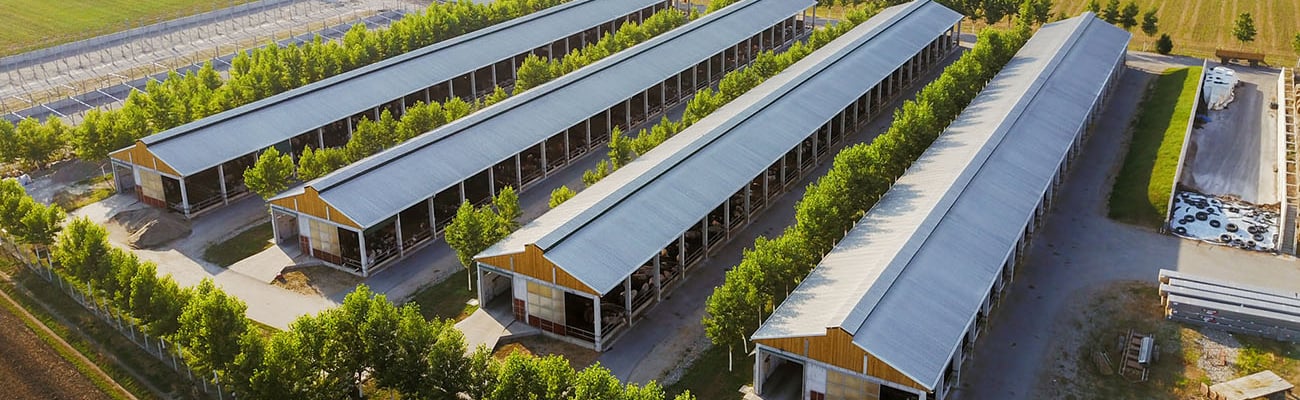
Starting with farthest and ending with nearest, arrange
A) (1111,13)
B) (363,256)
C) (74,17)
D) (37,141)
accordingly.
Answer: (74,17)
(1111,13)
(37,141)
(363,256)

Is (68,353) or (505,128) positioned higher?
(505,128)

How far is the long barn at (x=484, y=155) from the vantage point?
184 feet

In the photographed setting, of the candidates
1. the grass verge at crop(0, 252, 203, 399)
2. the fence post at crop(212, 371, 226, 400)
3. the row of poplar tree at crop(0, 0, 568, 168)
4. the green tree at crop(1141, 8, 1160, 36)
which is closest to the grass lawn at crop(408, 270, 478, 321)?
the fence post at crop(212, 371, 226, 400)

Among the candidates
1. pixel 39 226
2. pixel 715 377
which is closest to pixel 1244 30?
pixel 715 377

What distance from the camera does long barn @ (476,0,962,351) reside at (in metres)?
48.5

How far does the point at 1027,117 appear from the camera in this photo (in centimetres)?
6788

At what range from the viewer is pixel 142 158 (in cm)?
6350

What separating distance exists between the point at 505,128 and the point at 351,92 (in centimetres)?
1575

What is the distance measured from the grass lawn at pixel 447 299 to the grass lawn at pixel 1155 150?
131 feet

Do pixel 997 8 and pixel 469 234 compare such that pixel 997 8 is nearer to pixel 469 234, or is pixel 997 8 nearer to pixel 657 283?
pixel 657 283

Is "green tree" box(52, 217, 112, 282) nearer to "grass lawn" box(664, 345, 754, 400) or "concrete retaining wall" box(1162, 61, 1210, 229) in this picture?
"grass lawn" box(664, 345, 754, 400)

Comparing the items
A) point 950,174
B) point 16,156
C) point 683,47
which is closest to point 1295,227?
point 950,174

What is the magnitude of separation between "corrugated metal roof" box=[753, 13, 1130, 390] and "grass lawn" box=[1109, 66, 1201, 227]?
461cm

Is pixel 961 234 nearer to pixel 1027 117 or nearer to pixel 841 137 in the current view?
pixel 1027 117
